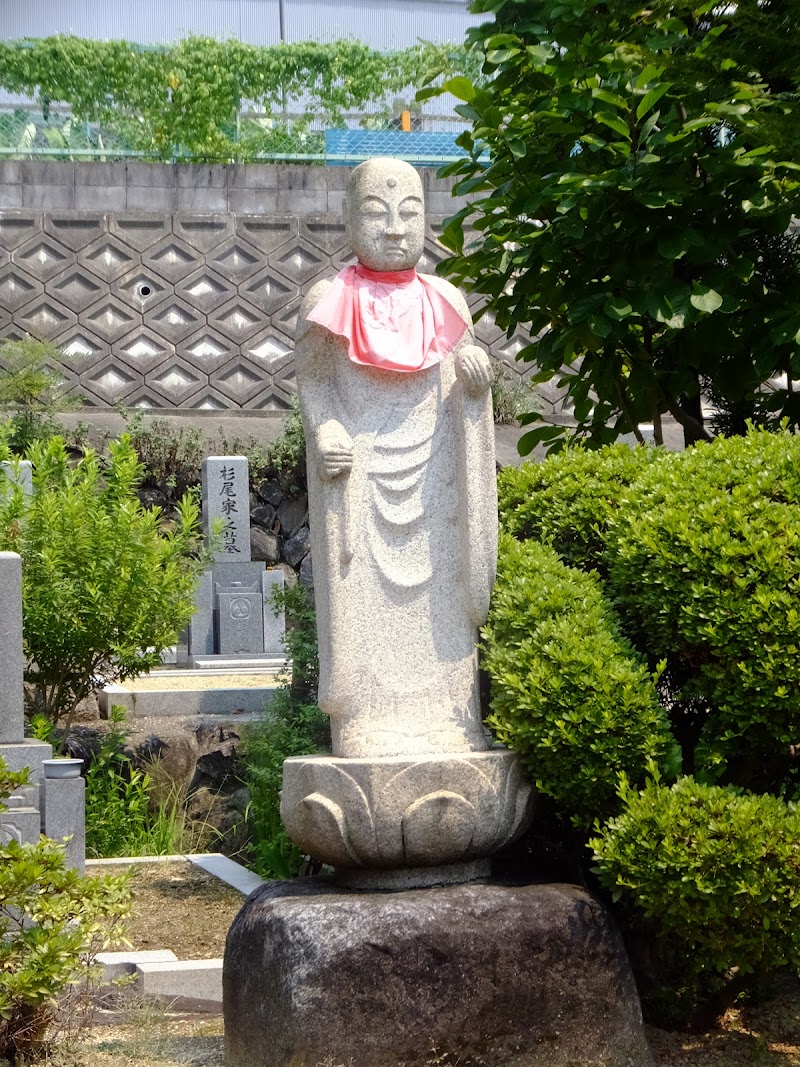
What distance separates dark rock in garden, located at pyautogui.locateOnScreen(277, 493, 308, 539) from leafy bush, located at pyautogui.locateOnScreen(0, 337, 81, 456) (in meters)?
2.91

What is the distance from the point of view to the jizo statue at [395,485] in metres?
4.60

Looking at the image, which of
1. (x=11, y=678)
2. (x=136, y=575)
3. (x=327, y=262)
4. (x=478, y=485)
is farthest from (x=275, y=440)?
(x=478, y=485)

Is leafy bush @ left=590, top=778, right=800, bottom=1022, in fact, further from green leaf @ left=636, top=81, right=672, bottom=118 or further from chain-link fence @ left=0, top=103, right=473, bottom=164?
chain-link fence @ left=0, top=103, right=473, bottom=164

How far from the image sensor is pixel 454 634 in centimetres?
470

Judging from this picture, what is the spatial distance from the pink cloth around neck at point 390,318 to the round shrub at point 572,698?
34.6 inches

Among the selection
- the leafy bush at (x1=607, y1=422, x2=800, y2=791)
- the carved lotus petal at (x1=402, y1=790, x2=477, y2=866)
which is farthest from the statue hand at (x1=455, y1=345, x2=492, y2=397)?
the carved lotus petal at (x1=402, y1=790, x2=477, y2=866)

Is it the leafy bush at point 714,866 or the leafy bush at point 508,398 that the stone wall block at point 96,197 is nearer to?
the leafy bush at point 508,398

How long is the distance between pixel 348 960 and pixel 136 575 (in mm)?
5380

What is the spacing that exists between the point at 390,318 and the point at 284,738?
335 cm


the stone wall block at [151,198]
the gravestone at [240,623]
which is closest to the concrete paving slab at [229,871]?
the gravestone at [240,623]

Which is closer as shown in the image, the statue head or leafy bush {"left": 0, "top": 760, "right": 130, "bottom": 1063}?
leafy bush {"left": 0, "top": 760, "right": 130, "bottom": 1063}

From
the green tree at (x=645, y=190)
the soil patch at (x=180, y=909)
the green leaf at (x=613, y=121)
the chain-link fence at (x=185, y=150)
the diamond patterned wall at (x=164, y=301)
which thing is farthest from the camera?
the chain-link fence at (x=185, y=150)

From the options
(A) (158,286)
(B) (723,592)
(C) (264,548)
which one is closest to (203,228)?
(A) (158,286)

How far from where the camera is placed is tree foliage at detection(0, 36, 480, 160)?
2205cm
